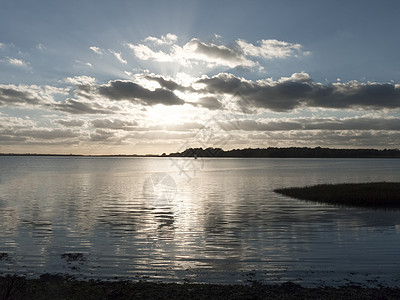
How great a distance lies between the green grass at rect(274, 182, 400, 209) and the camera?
5228 centimetres

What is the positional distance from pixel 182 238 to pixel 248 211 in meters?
18.8

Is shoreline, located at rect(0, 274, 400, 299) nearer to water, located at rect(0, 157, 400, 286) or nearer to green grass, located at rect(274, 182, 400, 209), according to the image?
water, located at rect(0, 157, 400, 286)

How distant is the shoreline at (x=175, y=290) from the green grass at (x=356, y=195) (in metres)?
38.3

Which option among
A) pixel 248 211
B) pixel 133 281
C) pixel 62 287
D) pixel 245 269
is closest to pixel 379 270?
pixel 245 269

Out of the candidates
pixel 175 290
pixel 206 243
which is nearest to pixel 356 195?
pixel 206 243

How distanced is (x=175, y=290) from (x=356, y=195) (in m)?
48.0

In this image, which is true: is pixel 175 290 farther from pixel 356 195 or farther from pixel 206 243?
pixel 356 195

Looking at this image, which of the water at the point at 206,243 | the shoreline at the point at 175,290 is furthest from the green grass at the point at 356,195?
the shoreline at the point at 175,290

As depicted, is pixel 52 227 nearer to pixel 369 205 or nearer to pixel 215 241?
pixel 215 241

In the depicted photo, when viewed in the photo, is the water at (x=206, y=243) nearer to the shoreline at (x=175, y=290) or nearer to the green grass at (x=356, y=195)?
the shoreline at (x=175, y=290)

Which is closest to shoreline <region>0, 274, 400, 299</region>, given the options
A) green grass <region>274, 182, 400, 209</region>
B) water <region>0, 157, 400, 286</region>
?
water <region>0, 157, 400, 286</region>

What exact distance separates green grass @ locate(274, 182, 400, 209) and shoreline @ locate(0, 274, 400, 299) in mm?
38350

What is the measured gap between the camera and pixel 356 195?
5588 centimetres

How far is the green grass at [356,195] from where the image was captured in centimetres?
5228
